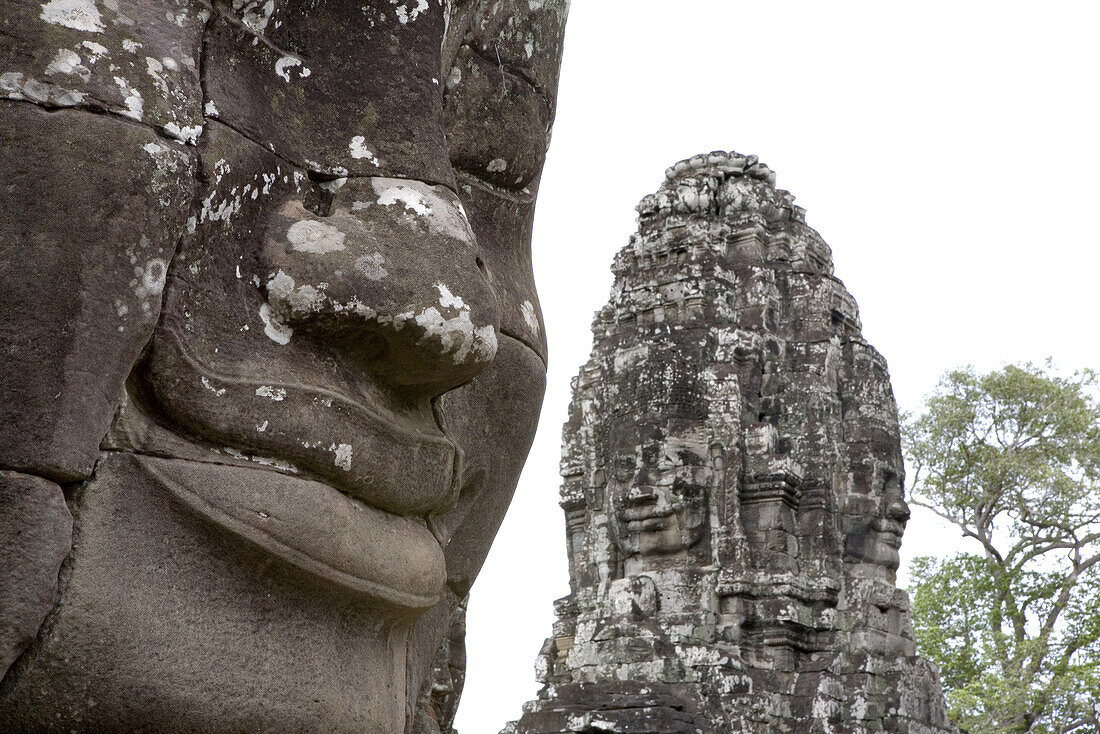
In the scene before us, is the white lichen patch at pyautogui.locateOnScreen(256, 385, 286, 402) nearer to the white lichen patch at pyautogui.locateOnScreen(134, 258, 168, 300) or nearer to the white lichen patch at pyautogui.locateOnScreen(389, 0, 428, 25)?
the white lichen patch at pyautogui.locateOnScreen(134, 258, 168, 300)

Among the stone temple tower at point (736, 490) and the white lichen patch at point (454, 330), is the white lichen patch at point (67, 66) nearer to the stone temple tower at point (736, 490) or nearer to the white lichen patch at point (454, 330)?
the white lichen patch at point (454, 330)

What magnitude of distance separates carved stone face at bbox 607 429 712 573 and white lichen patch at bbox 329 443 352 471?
11.9 meters

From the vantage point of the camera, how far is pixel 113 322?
170 cm

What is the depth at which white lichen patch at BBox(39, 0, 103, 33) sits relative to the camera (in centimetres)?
175

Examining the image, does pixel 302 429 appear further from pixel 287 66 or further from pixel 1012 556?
pixel 1012 556

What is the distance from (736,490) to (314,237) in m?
12.2

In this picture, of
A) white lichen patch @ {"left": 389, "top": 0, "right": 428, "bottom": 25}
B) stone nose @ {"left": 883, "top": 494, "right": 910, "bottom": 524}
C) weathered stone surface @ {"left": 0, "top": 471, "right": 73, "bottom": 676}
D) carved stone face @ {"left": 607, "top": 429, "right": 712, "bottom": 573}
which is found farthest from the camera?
stone nose @ {"left": 883, "top": 494, "right": 910, "bottom": 524}

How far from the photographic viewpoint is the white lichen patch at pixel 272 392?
1.82 metres

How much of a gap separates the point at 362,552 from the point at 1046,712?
790 inches

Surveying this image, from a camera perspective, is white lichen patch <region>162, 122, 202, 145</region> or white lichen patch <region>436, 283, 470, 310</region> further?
white lichen patch <region>436, 283, 470, 310</region>

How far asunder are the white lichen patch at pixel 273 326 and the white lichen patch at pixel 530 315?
0.62 meters

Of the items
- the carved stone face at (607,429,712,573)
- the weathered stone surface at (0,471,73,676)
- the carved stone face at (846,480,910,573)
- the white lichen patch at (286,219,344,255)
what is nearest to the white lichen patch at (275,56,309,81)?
the white lichen patch at (286,219,344,255)

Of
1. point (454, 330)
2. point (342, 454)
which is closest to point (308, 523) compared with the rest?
point (342, 454)

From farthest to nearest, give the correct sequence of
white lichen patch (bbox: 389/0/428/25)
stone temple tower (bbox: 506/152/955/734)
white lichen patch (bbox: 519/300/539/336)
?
1. stone temple tower (bbox: 506/152/955/734)
2. white lichen patch (bbox: 519/300/539/336)
3. white lichen patch (bbox: 389/0/428/25)
